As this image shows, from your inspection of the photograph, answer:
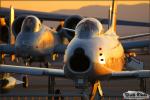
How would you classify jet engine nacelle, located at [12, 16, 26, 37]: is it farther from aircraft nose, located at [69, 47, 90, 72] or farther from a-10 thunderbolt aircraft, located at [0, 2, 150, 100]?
aircraft nose, located at [69, 47, 90, 72]

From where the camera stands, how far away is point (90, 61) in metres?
12.6

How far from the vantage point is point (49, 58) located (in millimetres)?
30172

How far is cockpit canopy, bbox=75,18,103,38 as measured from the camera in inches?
529

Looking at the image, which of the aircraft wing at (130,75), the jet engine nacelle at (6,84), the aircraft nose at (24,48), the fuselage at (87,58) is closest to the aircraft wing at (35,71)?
the aircraft wing at (130,75)

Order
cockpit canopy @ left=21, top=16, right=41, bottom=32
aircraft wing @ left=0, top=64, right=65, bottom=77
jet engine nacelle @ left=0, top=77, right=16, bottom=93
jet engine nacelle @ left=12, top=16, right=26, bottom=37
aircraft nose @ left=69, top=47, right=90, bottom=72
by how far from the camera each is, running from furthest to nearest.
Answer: jet engine nacelle @ left=12, top=16, right=26, bottom=37 → cockpit canopy @ left=21, top=16, right=41, bottom=32 → jet engine nacelle @ left=0, top=77, right=16, bottom=93 → aircraft wing @ left=0, top=64, right=65, bottom=77 → aircraft nose @ left=69, top=47, right=90, bottom=72

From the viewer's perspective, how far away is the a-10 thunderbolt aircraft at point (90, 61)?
12617 millimetres

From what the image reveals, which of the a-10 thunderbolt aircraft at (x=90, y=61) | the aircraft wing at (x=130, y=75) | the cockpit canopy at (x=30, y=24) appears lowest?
the aircraft wing at (x=130, y=75)

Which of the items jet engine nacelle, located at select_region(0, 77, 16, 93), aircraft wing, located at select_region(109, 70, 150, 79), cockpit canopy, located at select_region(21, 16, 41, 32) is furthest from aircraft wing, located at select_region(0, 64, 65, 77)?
cockpit canopy, located at select_region(21, 16, 41, 32)

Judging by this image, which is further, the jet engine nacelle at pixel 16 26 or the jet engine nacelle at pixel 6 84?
the jet engine nacelle at pixel 16 26

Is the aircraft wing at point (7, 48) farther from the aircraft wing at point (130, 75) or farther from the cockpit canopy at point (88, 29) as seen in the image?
the aircraft wing at point (130, 75)

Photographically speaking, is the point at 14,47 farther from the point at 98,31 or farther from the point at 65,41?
the point at 98,31

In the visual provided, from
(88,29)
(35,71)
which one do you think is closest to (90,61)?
(88,29)

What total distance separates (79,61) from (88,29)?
138cm

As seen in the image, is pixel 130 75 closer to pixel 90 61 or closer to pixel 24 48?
pixel 90 61
